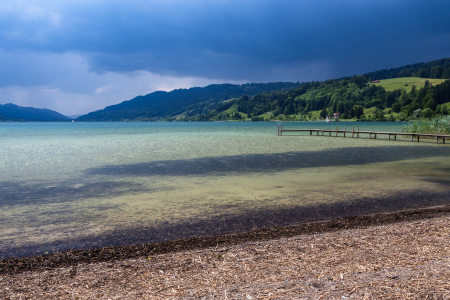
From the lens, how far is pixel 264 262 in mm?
5188

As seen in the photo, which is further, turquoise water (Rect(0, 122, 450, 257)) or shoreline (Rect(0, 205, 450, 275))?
turquoise water (Rect(0, 122, 450, 257))

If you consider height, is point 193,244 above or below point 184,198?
above

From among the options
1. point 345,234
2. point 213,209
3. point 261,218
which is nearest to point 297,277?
point 345,234

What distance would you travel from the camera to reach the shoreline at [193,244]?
589 cm

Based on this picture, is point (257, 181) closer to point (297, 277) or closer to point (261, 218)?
point (261, 218)

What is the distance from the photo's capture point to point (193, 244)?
6773mm

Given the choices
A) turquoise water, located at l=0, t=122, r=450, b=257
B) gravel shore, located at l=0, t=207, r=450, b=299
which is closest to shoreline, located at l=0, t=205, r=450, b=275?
gravel shore, located at l=0, t=207, r=450, b=299

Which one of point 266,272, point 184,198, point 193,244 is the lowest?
point 184,198

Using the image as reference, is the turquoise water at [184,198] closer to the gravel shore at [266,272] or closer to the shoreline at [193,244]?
the shoreline at [193,244]

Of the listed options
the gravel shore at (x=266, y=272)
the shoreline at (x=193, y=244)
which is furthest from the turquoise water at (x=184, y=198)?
the gravel shore at (x=266, y=272)

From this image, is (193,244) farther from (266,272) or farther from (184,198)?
(184,198)

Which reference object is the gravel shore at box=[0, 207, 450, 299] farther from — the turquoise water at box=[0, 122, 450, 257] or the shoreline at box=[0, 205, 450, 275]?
the turquoise water at box=[0, 122, 450, 257]

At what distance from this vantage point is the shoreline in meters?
5.89

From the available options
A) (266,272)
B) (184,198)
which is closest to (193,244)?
(266,272)
